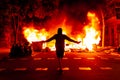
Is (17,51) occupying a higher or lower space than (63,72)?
higher

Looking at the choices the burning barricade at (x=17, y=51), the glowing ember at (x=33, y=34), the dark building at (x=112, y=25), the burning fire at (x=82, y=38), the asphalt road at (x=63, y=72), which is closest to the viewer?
the asphalt road at (x=63, y=72)

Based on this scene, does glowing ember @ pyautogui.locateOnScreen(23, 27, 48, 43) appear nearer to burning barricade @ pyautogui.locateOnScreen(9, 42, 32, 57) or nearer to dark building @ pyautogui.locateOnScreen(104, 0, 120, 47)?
dark building @ pyautogui.locateOnScreen(104, 0, 120, 47)

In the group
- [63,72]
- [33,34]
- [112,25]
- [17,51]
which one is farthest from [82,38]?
[63,72]

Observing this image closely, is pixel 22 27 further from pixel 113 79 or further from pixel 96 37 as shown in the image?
pixel 113 79

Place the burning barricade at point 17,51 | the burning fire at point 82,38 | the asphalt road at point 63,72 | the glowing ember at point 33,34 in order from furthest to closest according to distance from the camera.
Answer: the glowing ember at point 33,34 < the burning fire at point 82,38 < the burning barricade at point 17,51 < the asphalt road at point 63,72

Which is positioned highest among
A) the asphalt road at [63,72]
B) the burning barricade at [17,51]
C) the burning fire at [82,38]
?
the burning fire at [82,38]

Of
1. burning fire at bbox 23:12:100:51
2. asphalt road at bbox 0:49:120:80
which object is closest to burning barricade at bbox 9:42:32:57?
asphalt road at bbox 0:49:120:80

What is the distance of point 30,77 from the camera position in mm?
14812

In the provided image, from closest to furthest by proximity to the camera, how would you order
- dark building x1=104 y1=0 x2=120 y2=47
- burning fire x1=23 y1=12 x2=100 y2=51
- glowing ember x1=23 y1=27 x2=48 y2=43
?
burning fire x1=23 y1=12 x2=100 y2=51, glowing ember x1=23 y1=27 x2=48 y2=43, dark building x1=104 y1=0 x2=120 y2=47

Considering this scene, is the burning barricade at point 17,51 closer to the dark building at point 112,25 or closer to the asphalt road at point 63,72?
the asphalt road at point 63,72

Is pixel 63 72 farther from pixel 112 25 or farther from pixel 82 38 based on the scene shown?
pixel 112 25

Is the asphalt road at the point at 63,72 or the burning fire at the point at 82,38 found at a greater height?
the burning fire at the point at 82,38

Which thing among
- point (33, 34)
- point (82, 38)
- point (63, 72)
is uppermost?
point (33, 34)

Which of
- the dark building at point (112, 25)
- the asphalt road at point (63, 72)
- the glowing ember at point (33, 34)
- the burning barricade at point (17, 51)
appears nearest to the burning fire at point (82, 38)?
the glowing ember at point (33, 34)
